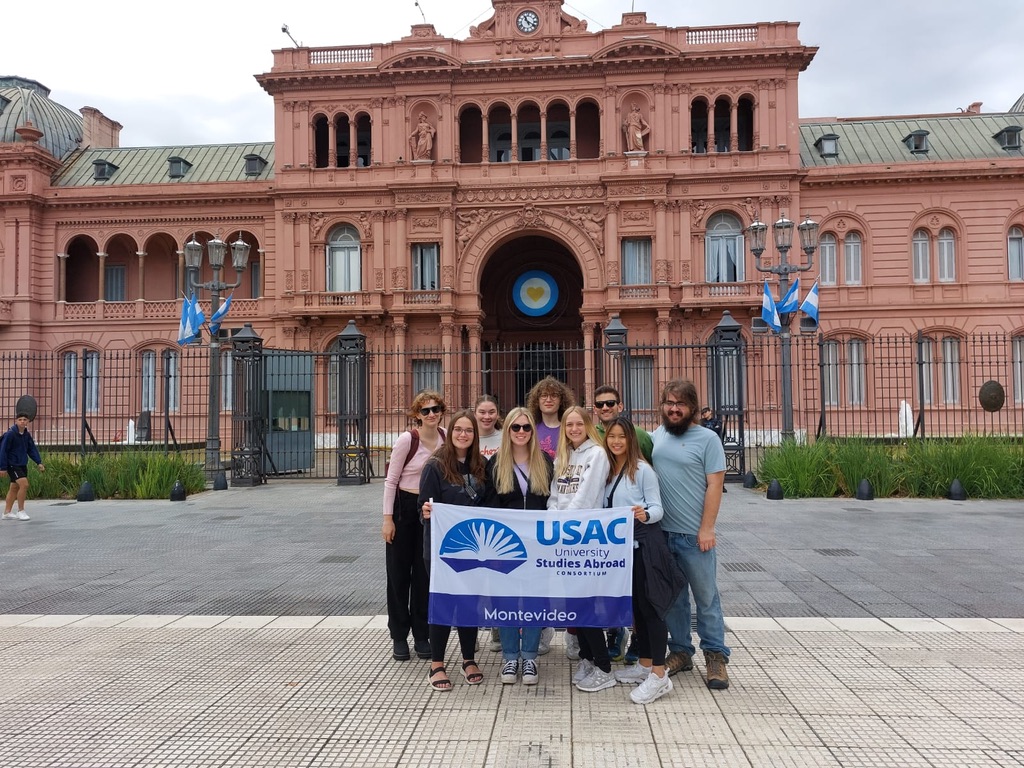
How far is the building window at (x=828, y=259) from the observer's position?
31.2 meters

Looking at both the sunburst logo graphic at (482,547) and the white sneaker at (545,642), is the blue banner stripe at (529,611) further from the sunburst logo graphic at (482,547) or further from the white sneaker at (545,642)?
the white sneaker at (545,642)

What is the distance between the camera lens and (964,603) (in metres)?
6.80

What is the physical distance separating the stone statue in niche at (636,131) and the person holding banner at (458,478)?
88.3 ft

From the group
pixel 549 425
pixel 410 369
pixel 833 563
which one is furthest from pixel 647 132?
pixel 549 425

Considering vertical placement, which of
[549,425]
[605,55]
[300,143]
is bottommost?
[549,425]

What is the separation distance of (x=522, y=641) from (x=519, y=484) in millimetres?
1078

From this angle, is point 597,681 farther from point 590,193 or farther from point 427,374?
point 590,193

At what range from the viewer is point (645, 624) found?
15.9ft

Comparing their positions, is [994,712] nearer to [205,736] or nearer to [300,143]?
[205,736]

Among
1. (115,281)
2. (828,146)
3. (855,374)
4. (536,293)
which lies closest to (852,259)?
(855,374)

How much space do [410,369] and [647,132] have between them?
13604 mm

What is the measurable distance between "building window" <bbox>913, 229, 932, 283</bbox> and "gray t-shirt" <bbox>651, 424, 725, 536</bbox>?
30.7m

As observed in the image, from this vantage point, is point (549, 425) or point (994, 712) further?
point (549, 425)

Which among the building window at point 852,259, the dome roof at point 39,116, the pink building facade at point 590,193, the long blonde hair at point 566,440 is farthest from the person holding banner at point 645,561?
the dome roof at point 39,116
